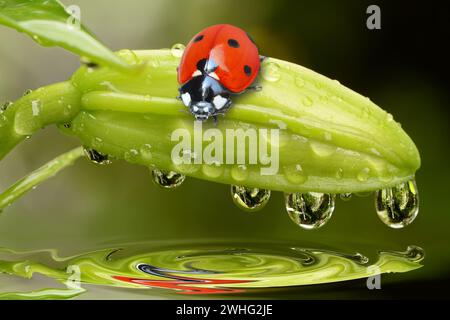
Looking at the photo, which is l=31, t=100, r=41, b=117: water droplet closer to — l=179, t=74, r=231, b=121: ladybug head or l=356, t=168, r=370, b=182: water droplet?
l=179, t=74, r=231, b=121: ladybug head

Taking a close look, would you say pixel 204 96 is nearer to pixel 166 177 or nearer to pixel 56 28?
pixel 166 177

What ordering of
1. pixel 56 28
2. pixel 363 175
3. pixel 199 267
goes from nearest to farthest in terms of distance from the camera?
pixel 56 28 → pixel 363 175 → pixel 199 267

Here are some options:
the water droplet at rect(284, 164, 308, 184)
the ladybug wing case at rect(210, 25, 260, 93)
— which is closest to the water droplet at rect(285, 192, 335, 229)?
the water droplet at rect(284, 164, 308, 184)

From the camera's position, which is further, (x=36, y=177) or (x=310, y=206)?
(x=36, y=177)

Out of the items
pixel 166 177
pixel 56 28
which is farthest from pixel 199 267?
pixel 56 28

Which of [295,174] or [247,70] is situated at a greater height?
[247,70]

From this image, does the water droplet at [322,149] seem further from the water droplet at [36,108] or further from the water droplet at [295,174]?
the water droplet at [36,108]
